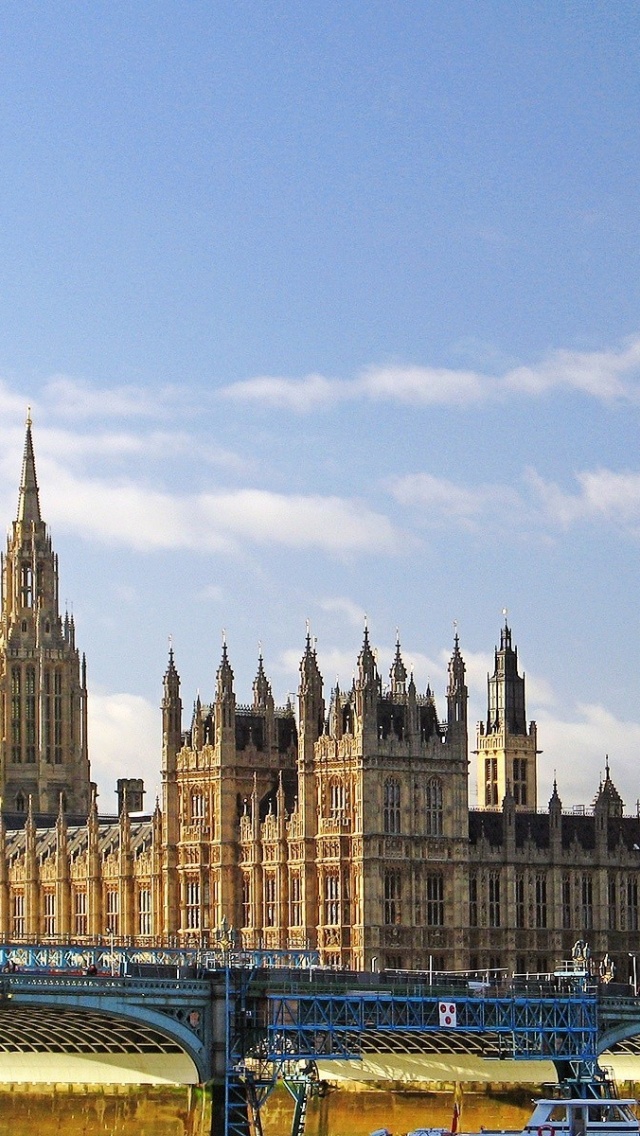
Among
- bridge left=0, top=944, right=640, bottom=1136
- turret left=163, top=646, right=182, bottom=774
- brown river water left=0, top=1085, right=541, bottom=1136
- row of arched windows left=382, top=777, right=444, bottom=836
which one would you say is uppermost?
turret left=163, top=646, right=182, bottom=774

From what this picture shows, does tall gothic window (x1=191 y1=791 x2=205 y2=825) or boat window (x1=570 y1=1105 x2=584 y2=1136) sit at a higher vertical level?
tall gothic window (x1=191 y1=791 x2=205 y2=825)

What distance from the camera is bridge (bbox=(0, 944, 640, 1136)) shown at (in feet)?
381

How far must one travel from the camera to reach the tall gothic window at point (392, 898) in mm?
171375

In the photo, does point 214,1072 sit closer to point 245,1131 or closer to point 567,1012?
point 245,1131

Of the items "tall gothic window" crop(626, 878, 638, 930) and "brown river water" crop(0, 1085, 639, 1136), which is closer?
"brown river water" crop(0, 1085, 639, 1136)

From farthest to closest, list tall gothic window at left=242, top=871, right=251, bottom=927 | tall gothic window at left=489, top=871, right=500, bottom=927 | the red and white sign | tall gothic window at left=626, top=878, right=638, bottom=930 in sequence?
tall gothic window at left=626, top=878, right=638, bottom=930
tall gothic window at left=242, top=871, right=251, bottom=927
tall gothic window at left=489, top=871, right=500, bottom=927
the red and white sign

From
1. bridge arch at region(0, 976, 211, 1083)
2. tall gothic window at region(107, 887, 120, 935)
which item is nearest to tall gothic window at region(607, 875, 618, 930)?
tall gothic window at region(107, 887, 120, 935)

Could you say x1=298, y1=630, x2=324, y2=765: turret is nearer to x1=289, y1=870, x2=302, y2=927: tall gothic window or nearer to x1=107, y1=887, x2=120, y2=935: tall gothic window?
x1=289, y1=870, x2=302, y2=927: tall gothic window

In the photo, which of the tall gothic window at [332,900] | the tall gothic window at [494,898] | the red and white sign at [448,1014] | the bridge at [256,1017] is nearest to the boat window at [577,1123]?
the red and white sign at [448,1014]

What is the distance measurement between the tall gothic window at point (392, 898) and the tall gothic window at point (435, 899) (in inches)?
76.6

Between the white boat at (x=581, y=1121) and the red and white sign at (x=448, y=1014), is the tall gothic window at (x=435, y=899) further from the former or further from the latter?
the white boat at (x=581, y=1121)

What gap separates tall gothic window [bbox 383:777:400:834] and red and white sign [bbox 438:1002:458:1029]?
50.6 m

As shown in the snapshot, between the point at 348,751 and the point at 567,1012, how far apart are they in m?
48.8

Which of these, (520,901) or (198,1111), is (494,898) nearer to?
(520,901)
